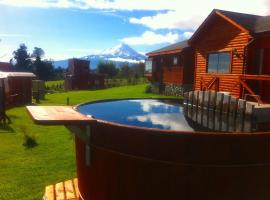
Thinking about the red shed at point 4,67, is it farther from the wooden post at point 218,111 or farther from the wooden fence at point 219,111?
the wooden post at point 218,111

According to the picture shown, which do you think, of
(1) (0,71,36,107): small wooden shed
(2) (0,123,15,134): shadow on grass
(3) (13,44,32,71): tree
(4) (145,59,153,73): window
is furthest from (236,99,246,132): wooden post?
(3) (13,44,32,71): tree

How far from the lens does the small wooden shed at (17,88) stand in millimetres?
24578

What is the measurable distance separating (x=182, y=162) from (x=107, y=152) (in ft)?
3.34

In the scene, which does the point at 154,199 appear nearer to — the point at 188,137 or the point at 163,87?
the point at 188,137

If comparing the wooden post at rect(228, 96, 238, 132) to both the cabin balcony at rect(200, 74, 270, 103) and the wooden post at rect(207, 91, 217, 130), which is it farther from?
the cabin balcony at rect(200, 74, 270, 103)

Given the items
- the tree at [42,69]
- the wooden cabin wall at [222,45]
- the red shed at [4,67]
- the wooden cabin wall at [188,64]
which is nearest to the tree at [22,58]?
the tree at [42,69]

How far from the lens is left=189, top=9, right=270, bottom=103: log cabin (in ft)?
51.3

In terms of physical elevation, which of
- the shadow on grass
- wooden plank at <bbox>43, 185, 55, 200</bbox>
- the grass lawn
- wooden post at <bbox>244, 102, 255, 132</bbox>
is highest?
wooden post at <bbox>244, 102, 255, 132</bbox>

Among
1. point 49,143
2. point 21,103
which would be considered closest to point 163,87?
point 21,103

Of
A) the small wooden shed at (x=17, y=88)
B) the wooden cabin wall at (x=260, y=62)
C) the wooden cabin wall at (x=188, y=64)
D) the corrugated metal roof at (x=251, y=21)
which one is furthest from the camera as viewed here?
the wooden cabin wall at (x=188, y=64)

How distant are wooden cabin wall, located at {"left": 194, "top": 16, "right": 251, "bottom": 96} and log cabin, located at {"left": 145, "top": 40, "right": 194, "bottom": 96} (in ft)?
16.9

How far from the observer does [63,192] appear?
5.91 metres

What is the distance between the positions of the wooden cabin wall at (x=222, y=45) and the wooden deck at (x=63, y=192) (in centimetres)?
1109

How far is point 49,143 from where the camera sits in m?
11.3
